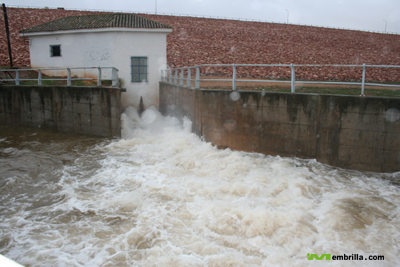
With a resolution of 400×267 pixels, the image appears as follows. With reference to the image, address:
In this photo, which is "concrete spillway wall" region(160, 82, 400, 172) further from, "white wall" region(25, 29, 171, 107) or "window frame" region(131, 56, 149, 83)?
"window frame" region(131, 56, 149, 83)

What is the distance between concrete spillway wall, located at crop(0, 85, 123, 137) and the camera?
1141 centimetres

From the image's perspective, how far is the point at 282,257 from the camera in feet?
14.0

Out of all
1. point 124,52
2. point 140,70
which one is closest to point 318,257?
point 140,70

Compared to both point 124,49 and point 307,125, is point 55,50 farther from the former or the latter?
point 307,125

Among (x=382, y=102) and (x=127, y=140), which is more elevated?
(x=382, y=102)

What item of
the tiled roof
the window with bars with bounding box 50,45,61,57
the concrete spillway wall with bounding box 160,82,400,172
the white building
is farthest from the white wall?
the concrete spillway wall with bounding box 160,82,400,172

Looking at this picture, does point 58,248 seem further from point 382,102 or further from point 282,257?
point 382,102

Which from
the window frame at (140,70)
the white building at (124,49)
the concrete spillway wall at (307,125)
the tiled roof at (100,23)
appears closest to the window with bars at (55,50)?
the white building at (124,49)

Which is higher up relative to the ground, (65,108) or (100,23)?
(100,23)

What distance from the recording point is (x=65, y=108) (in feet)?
40.3

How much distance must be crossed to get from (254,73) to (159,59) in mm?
11651

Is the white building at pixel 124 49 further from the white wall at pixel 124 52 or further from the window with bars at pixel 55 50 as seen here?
the window with bars at pixel 55 50

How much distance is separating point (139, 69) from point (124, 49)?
1.36 meters

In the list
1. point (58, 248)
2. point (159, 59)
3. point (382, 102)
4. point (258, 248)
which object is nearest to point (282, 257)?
point (258, 248)
